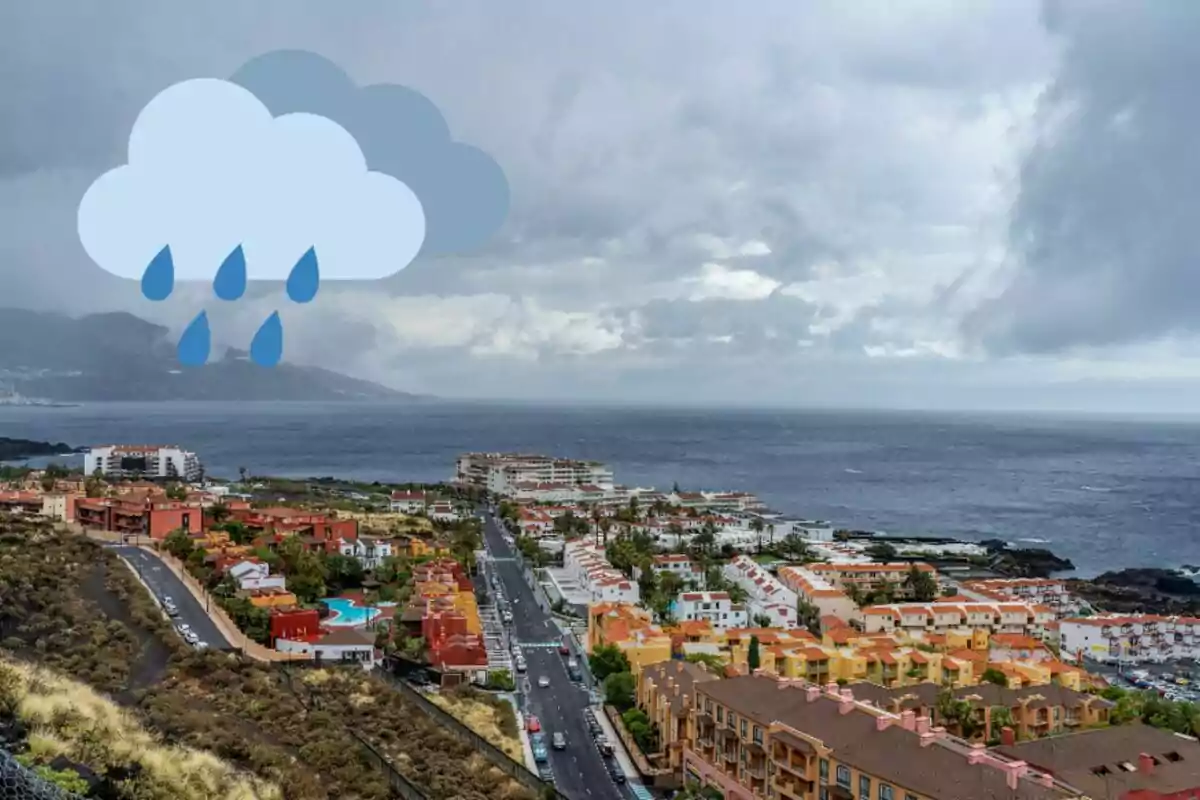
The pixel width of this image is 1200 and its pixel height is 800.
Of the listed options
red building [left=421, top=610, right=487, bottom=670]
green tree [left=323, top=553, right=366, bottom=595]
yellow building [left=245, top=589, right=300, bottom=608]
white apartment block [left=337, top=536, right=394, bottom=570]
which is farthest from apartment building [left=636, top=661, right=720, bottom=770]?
white apartment block [left=337, top=536, right=394, bottom=570]

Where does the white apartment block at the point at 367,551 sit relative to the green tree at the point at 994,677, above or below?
above

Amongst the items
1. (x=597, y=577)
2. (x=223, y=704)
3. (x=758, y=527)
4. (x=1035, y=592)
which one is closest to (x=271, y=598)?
(x=223, y=704)

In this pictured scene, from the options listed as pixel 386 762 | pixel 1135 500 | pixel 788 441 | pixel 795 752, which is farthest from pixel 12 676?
pixel 788 441

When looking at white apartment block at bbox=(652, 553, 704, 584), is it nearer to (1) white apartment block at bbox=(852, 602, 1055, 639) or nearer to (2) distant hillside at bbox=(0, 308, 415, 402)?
(1) white apartment block at bbox=(852, 602, 1055, 639)

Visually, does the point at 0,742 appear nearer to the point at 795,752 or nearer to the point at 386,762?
the point at 386,762

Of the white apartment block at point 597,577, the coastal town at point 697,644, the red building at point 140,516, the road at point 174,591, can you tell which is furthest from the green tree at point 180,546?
the white apartment block at point 597,577

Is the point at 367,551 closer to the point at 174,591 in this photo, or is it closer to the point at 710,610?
the point at 174,591

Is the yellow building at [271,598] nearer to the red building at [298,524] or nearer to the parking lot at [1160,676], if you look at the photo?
the red building at [298,524]
